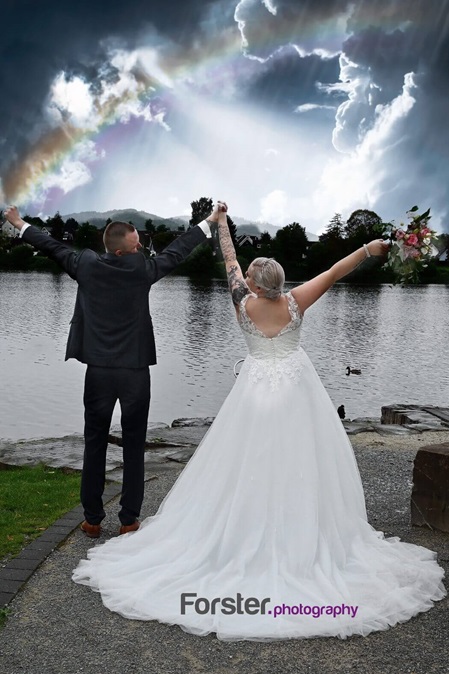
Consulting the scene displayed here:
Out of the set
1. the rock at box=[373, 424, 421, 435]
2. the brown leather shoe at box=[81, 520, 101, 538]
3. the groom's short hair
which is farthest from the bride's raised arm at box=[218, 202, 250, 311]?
the rock at box=[373, 424, 421, 435]

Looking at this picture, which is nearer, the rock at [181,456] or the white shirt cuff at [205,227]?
the white shirt cuff at [205,227]

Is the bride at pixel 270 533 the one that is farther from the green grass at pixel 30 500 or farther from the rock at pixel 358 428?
the rock at pixel 358 428

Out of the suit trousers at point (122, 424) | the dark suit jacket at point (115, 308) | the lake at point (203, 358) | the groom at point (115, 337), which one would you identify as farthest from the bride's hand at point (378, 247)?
the lake at point (203, 358)

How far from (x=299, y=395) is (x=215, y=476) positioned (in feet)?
2.96

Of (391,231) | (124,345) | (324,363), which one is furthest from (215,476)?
(324,363)

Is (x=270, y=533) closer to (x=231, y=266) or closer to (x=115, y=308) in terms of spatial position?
(x=231, y=266)

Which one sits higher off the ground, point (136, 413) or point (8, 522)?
point (136, 413)

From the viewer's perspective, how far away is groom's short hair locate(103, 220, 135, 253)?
6.09 m

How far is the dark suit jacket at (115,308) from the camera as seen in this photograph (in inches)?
240

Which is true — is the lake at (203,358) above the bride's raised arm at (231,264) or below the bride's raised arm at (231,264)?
below

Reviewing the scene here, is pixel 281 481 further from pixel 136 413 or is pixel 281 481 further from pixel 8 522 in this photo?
pixel 8 522

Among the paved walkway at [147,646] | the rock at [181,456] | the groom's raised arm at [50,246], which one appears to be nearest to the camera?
the paved walkway at [147,646]

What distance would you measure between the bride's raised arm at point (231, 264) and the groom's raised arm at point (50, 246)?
1.28 metres

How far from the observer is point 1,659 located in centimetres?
432
